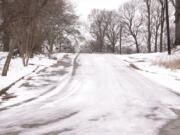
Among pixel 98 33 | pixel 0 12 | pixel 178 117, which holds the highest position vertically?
pixel 98 33

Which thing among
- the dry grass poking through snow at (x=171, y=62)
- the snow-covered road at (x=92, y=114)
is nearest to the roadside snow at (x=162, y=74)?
the dry grass poking through snow at (x=171, y=62)

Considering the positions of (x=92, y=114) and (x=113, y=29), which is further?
(x=113, y=29)

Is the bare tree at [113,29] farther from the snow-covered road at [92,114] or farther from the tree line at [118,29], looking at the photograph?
the snow-covered road at [92,114]

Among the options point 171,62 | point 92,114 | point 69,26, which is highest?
point 69,26

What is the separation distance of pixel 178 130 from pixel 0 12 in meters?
7.28

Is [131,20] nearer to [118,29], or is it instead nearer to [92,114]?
[118,29]

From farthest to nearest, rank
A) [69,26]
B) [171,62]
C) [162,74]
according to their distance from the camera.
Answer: [69,26]
[171,62]
[162,74]

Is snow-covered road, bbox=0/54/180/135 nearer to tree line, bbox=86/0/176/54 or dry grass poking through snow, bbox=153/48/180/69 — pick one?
dry grass poking through snow, bbox=153/48/180/69

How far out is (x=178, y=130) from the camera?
3.65m

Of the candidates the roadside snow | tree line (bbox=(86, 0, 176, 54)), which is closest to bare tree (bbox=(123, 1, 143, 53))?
tree line (bbox=(86, 0, 176, 54))

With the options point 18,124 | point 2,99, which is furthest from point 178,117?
point 2,99

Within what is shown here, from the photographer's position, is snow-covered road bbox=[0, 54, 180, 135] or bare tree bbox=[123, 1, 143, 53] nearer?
snow-covered road bbox=[0, 54, 180, 135]

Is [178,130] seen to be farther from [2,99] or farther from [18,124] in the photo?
[2,99]

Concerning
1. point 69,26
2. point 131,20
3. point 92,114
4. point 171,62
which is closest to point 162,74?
point 171,62
